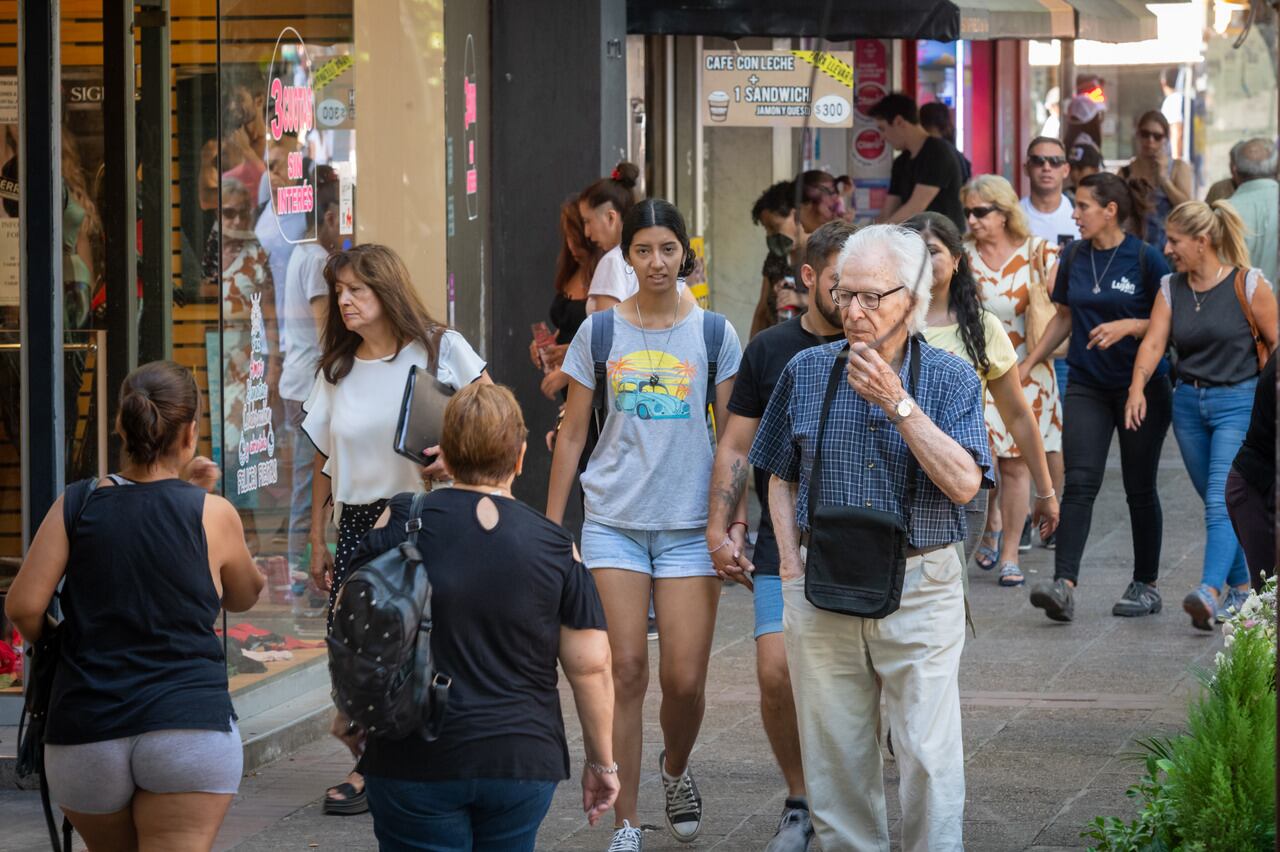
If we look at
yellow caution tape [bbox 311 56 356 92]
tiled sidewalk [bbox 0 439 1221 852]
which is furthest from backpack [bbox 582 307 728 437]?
yellow caution tape [bbox 311 56 356 92]

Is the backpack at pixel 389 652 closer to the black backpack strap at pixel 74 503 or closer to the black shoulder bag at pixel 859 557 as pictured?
the black backpack strap at pixel 74 503

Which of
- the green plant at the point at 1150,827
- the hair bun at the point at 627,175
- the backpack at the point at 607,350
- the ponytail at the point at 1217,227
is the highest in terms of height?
the hair bun at the point at 627,175

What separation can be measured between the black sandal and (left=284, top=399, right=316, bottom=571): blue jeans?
6.20 feet

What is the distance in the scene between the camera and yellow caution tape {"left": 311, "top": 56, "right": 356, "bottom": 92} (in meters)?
8.86

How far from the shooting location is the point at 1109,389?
32.5 feet

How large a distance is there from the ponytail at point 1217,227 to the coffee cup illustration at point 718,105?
327cm

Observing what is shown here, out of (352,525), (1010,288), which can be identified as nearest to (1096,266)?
(1010,288)

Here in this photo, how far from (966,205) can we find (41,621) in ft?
22.5

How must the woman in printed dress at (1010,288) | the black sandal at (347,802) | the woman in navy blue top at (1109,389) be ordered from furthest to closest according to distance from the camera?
the woman in printed dress at (1010,288)
the woman in navy blue top at (1109,389)
the black sandal at (347,802)

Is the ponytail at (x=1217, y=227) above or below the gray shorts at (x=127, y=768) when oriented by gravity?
above

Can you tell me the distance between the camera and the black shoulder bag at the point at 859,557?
197 inches

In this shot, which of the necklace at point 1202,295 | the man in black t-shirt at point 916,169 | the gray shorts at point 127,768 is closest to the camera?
the gray shorts at point 127,768

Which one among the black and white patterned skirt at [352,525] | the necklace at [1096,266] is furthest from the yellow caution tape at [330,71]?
the necklace at [1096,266]

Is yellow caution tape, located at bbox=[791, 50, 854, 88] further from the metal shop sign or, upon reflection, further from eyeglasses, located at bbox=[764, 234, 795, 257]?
eyeglasses, located at bbox=[764, 234, 795, 257]
